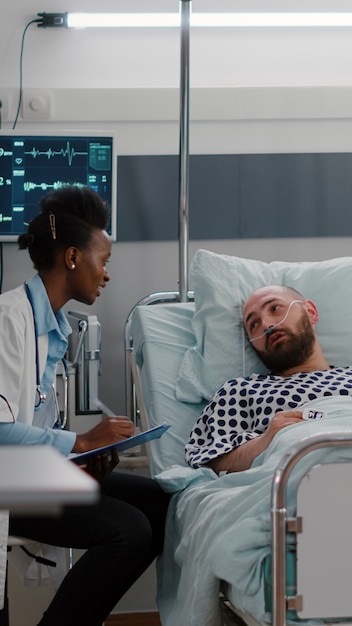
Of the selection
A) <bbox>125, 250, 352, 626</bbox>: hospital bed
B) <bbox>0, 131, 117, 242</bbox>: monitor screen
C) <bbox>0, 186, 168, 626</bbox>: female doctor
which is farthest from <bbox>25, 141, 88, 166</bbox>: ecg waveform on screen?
<bbox>0, 186, 168, 626</bbox>: female doctor

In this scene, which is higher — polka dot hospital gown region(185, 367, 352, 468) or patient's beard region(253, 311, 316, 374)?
patient's beard region(253, 311, 316, 374)

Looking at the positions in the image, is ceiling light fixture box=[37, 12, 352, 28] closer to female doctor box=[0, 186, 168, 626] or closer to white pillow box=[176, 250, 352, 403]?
white pillow box=[176, 250, 352, 403]

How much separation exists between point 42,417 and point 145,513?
1.34ft

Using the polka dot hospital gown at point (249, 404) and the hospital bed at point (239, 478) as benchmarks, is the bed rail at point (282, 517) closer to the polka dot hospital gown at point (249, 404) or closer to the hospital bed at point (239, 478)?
the hospital bed at point (239, 478)

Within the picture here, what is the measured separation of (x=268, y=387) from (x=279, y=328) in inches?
9.5

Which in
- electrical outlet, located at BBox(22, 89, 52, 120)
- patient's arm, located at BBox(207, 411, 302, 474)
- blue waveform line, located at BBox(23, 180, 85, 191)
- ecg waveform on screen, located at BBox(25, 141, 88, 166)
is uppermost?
electrical outlet, located at BBox(22, 89, 52, 120)

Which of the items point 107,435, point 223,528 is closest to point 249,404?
point 107,435

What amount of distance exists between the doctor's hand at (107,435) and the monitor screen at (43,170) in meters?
1.13

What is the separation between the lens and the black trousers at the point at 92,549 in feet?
7.34

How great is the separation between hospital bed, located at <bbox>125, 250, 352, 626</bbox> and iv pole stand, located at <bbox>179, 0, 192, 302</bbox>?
11cm

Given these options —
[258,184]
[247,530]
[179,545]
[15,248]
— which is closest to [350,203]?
[258,184]

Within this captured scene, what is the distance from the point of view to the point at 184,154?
11.0 feet

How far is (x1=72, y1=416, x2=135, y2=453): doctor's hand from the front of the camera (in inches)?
93.4

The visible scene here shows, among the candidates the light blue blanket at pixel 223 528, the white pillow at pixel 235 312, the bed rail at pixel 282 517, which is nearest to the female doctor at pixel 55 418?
the light blue blanket at pixel 223 528
